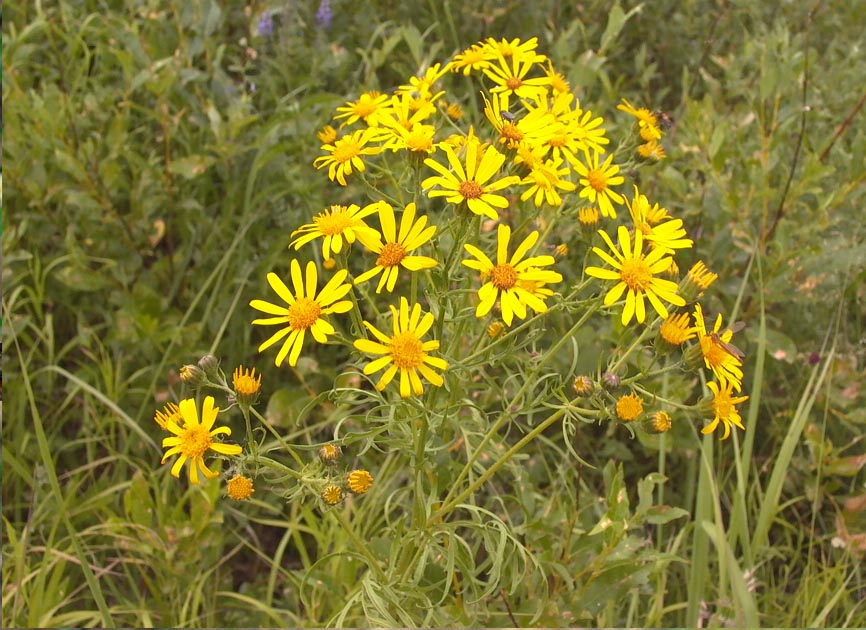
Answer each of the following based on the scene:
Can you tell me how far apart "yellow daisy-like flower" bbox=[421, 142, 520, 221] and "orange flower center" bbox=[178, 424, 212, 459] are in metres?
0.50

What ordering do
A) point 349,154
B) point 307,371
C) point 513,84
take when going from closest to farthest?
1. point 349,154
2. point 513,84
3. point 307,371

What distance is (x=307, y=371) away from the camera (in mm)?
2340

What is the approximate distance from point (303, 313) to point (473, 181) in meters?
0.32

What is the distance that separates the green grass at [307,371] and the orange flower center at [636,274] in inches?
22.1

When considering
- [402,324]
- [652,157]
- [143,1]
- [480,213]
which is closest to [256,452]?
[402,324]

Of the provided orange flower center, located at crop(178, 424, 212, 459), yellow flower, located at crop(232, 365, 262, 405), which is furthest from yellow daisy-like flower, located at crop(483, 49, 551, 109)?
orange flower center, located at crop(178, 424, 212, 459)

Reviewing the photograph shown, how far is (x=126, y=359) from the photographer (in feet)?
7.91

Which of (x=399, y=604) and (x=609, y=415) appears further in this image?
(x=399, y=604)

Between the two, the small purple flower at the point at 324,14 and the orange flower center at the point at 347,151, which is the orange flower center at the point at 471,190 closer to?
the orange flower center at the point at 347,151

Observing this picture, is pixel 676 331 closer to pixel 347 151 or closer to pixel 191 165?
pixel 347 151

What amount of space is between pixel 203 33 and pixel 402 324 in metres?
1.93

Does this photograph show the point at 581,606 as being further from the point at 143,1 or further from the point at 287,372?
the point at 143,1

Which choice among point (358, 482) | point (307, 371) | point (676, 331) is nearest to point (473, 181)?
point (676, 331)

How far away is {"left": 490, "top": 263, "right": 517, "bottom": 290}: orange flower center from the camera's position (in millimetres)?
1208
